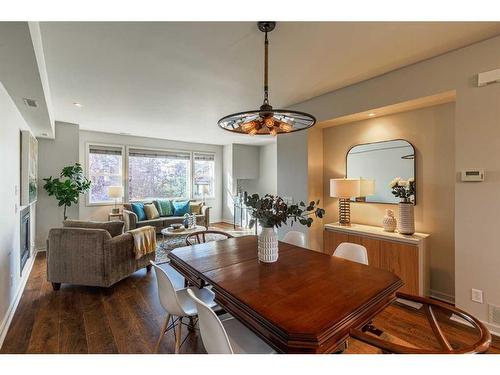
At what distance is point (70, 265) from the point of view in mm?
3006

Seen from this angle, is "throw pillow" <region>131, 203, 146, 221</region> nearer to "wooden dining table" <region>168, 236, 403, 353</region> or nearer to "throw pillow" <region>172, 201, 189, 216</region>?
"throw pillow" <region>172, 201, 189, 216</region>

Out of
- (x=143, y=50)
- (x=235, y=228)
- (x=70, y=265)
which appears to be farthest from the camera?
(x=235, y=228)

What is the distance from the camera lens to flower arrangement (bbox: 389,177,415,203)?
2.86 m

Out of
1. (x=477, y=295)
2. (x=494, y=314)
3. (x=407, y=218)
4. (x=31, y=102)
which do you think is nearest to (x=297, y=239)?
(x=407, y=218)

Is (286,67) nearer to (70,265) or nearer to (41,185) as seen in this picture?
(70,265)

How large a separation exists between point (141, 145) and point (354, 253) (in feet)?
19.7

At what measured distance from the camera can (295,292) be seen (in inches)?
52.3

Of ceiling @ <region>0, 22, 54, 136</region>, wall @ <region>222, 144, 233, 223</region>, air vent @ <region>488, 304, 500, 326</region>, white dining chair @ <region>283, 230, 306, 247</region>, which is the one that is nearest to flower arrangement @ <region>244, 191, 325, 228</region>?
white dining chair @ <region>283, 230, 306, 247</region>

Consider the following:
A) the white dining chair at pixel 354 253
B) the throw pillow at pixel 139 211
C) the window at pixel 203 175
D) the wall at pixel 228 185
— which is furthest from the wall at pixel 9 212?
the wall at pixel 228 185

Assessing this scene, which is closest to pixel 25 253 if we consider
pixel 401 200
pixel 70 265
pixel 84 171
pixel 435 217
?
pixel 70 265

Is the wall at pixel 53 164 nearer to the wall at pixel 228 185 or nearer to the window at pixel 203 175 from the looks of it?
the window at pixel 203 175

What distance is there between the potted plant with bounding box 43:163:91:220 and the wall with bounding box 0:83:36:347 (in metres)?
1.71
